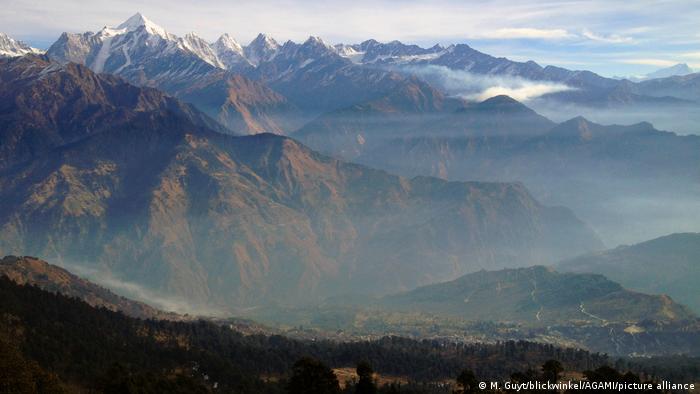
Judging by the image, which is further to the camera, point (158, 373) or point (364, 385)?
point (158, 373)

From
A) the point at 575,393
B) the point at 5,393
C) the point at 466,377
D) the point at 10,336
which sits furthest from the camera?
the point at 10,336

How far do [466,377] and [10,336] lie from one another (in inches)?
4386

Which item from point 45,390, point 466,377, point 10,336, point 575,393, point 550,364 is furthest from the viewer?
point 10,336

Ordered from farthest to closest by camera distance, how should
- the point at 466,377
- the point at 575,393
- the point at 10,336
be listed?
the point at 10,336, the point at 575,393, the point at 466,377

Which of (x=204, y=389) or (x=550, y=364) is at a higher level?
(x=550, y=364)

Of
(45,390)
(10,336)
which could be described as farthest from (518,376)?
(10,336)

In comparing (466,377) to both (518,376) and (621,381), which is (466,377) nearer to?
(518,376)

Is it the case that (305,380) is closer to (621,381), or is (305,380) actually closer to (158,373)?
(158,373)

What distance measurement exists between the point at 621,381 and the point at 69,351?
437ft

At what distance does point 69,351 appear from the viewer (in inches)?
7717

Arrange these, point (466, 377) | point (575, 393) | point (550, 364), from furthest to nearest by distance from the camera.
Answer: point (575, 393)
point (550, 364)
point (466, 377)

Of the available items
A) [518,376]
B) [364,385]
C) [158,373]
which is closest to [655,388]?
[518,376]

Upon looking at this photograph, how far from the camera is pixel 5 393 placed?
128 metres

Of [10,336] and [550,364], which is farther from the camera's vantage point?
[10,336]
